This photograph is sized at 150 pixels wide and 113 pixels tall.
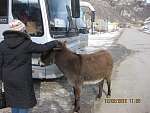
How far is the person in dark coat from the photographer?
6.42 metres

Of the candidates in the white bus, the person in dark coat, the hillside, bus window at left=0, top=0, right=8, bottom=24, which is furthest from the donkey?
the hillside

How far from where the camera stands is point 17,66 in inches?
254

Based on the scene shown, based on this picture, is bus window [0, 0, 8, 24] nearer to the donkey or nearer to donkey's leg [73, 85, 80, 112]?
the donkey

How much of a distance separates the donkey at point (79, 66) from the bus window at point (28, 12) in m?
2.36

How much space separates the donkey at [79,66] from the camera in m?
9.41

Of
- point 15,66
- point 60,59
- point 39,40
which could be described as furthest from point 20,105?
point 39,40

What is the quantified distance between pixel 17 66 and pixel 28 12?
6.19m

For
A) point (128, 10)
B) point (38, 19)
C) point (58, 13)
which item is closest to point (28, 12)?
point (38, 19)

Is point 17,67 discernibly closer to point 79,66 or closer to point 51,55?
point 51,55

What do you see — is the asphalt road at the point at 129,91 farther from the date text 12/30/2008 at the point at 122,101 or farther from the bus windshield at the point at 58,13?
the bus windshield at the point at 58,13

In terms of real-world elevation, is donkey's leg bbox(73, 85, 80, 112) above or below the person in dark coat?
below

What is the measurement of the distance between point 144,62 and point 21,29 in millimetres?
13864

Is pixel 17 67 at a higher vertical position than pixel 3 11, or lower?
lower

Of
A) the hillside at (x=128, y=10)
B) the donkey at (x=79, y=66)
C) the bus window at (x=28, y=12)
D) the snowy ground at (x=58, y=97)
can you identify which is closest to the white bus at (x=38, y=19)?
the bus window at (x=28, y=12)
